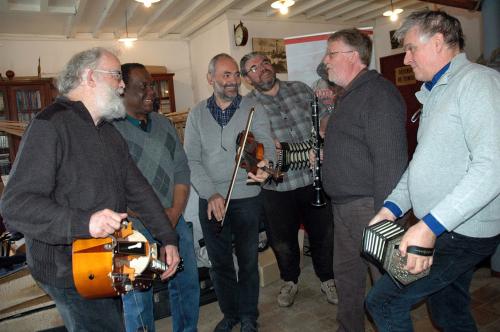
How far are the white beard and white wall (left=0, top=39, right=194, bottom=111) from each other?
19.3ft

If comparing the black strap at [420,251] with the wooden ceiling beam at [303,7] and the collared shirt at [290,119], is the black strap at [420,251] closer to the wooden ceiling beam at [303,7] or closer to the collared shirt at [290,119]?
the collared shirt at [290,119]

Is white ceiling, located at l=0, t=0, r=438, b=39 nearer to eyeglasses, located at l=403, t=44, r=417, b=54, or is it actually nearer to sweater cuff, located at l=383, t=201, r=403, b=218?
eyeglasses, located at l=403, t=44, r=417, b=54

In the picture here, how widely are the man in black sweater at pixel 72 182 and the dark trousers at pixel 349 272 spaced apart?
3.87ft

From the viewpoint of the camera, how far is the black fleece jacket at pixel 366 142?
6.03ft

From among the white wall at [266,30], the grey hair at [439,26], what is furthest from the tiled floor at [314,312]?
the white wall at [266,30]

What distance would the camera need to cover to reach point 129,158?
190 cm

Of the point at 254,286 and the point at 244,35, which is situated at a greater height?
the point at 244,35

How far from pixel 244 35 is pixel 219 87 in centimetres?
456

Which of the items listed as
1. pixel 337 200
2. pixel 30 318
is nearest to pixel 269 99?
pixel 337 200

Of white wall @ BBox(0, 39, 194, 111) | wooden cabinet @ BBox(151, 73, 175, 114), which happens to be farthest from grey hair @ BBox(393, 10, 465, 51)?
wooden cabinet @ BBox(151, 73, 175, 114)

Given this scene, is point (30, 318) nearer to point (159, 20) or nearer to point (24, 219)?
point (24, 219)

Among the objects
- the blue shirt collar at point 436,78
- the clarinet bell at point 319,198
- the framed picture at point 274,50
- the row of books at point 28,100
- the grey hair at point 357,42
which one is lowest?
the clarinet bell at point 319,198

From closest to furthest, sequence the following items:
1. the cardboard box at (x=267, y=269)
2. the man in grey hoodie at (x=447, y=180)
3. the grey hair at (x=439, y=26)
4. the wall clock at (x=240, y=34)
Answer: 1. the man in grey hoodie at (x=447, y=180)
2. the grey hair at (x=439, y=26)
3. the cardboard box at (x=267, y=269)
4. the wall clock at (x=240, y=34)

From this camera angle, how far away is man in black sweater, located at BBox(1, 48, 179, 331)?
140cm
